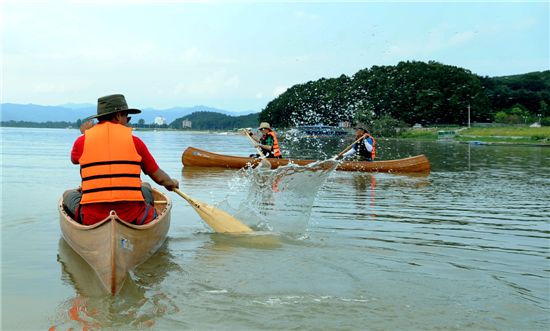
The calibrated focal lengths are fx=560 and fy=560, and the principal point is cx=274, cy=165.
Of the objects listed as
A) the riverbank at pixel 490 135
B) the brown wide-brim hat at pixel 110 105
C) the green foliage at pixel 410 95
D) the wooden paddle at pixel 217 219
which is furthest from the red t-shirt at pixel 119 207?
the green foliage at pixel 410 95

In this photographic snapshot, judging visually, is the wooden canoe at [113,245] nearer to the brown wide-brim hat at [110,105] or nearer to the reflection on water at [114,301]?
the reflection on water at [114,301]

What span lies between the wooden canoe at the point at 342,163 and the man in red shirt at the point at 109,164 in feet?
38.6

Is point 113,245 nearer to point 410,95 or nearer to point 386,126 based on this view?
point 386,126

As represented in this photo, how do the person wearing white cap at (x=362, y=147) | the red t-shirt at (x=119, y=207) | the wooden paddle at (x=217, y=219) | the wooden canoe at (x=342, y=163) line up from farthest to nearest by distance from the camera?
the wooden canoe at (x=342, y=163)
the person wearing white cap at (x=362, y=147)
the wooden paddle at (x=217, y=219)
the red t-shirt at (x=119, y=207)

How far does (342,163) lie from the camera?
19812mm

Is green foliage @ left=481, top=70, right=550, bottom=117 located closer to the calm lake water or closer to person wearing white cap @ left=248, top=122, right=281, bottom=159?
person wearing white cap @ left=248, top=122, right=281, bottom=159

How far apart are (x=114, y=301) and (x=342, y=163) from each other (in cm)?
1476

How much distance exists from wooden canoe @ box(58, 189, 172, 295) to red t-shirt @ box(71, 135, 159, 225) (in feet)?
0.54

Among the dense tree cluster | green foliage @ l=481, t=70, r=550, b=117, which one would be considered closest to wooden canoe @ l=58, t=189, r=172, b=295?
the dense tree cluster

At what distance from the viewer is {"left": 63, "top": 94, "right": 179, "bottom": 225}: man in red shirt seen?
620 cm

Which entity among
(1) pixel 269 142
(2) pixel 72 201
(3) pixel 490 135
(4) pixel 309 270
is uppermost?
(1) pixel 269 142

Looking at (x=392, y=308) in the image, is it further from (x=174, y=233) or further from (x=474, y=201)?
(x=474, y=201)

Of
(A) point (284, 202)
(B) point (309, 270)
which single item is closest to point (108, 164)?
(B) point (309, 270)

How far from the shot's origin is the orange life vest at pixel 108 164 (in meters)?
6.19
